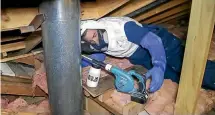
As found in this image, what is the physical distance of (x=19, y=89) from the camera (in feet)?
6.72

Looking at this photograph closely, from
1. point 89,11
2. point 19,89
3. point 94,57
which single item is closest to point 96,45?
point 94,57

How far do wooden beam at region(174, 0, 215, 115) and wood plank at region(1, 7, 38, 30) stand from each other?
839mm

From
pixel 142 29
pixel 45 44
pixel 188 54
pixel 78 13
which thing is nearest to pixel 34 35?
pixel 45 44

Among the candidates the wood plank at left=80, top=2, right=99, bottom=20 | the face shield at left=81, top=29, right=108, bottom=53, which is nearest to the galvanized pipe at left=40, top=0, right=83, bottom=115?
the wood plank at left=80, top=2, right=99, bottom=20

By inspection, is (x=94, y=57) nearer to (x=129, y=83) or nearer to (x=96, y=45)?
(x=96, y=45)

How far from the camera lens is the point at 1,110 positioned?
193 cm

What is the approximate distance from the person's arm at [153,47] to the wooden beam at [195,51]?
0.27m

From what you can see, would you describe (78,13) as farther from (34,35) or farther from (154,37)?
(154,37)

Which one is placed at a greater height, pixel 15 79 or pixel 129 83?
pixel 129 83

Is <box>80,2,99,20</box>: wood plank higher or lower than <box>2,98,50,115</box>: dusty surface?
higher

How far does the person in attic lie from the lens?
175 centimetres

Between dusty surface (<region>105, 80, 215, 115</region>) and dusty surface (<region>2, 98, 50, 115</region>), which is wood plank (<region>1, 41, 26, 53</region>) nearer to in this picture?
dusty surface (<region>2, 98, 50, 115</region>)

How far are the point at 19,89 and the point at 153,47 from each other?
1151mm

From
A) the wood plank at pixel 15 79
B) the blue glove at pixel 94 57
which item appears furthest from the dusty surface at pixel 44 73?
the wood plank at pixel 15 79
